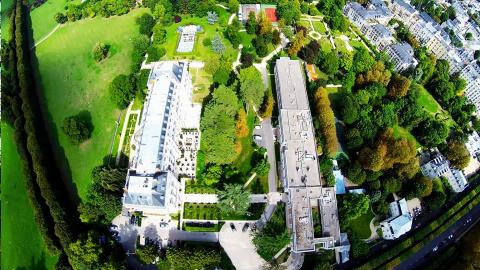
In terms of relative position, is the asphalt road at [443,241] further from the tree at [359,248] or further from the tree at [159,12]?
the tree at [159,12]

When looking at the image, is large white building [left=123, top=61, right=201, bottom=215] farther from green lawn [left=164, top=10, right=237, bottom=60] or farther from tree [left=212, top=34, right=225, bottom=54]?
green lawn [left=164, top=10, right=237, bottom=60]

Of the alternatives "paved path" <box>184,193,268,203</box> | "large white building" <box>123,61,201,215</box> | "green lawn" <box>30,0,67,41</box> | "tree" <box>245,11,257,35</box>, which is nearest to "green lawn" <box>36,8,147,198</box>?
"green lawn" <box>30,0,67,41</box>

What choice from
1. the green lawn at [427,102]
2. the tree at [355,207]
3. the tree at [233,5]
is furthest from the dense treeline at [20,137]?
the green lawn at [427,102]

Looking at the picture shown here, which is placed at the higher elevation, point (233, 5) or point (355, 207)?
point (233, 5)

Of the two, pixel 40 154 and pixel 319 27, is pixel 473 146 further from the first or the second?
pixel 40 154

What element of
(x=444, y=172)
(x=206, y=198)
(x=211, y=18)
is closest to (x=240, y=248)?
(x=206, y=198)

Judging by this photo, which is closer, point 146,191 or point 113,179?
point 146,191
